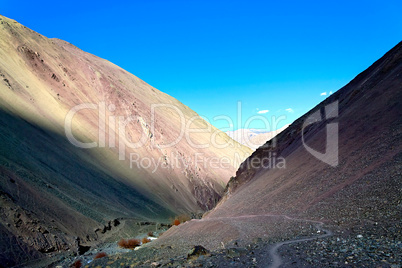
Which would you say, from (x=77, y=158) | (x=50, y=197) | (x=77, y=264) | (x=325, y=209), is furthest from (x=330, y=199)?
(x=77, y=158)

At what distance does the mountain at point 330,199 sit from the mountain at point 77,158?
7.61 meters

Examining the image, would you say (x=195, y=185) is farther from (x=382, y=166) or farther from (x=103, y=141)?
(x=382, y=166)

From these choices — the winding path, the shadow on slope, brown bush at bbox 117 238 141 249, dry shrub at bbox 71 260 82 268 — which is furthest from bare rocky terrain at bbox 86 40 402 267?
the shadow on slope

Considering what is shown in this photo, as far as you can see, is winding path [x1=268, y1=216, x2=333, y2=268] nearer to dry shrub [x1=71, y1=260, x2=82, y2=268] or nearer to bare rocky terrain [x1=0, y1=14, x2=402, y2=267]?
bare rocky terrain [x1=0, y1=14, x2=402, y2=267]

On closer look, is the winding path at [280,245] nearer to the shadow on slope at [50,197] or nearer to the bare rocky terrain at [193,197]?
the bare rocky terrain at [193,197]

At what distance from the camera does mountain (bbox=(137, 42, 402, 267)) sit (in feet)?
25.8

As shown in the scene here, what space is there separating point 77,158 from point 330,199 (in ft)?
83.8

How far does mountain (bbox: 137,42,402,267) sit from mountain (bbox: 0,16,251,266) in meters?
7.61

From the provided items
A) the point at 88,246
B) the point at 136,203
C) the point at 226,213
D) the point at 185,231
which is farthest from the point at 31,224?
the point at 136,203

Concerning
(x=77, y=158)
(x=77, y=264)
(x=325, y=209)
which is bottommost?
(x=77, y=264)

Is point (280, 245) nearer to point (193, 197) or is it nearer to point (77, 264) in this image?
point (77, 264)

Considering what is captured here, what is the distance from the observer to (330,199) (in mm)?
12148

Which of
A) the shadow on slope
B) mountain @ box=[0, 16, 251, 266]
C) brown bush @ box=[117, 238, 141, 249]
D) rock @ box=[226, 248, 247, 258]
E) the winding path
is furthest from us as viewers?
brown bush @ box=[117, 238, 141, 249]

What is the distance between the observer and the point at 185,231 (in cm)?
1670
